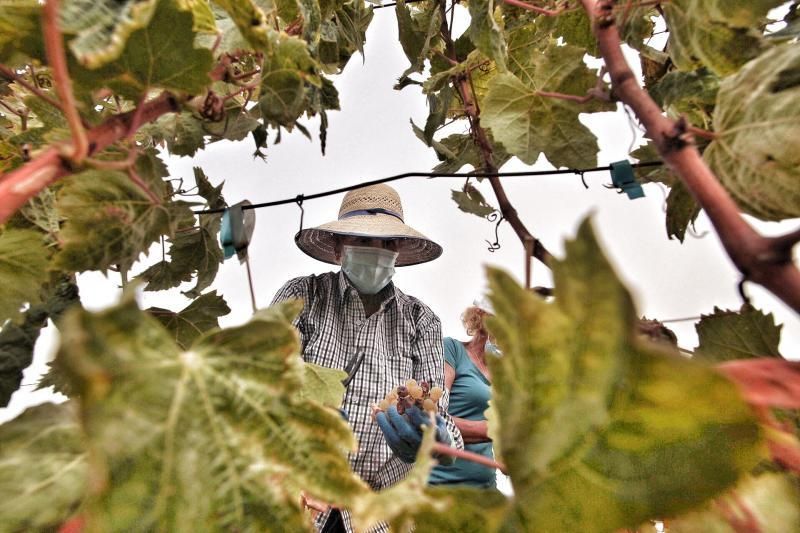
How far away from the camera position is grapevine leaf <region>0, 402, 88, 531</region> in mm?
235

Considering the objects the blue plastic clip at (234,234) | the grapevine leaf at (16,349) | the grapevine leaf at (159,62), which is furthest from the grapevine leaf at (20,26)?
the grapevine leaf at (16,349)

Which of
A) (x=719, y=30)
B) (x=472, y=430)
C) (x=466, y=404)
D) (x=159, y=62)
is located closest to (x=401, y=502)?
(x=159, y=62)

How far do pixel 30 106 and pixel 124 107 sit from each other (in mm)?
286

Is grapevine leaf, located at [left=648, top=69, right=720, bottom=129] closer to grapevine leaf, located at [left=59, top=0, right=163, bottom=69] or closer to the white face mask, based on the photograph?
grapevine leaf, located at [left=59, top=0, right=163, bottom=69]

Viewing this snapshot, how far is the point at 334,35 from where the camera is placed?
60 centimetres

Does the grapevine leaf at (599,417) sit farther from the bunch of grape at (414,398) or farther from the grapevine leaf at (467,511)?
the bunch of grape at (414,398)

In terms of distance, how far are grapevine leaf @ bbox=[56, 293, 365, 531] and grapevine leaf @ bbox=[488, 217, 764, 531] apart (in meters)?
0.09

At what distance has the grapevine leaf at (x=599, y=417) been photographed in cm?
18

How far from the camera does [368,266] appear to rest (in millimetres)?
1487

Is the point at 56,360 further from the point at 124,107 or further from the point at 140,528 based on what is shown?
the point at 124,107

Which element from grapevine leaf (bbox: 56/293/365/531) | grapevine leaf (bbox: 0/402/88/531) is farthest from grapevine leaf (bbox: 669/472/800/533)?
grapevine leaf (bbox: 0/402/88/531)

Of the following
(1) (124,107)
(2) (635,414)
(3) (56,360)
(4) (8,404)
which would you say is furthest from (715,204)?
(1) (124,107)

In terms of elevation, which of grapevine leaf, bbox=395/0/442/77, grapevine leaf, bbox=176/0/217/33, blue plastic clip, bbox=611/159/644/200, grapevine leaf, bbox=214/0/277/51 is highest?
grapevine leaf, bbox=395/0/442/77

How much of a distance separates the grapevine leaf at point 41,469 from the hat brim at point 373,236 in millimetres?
1010
